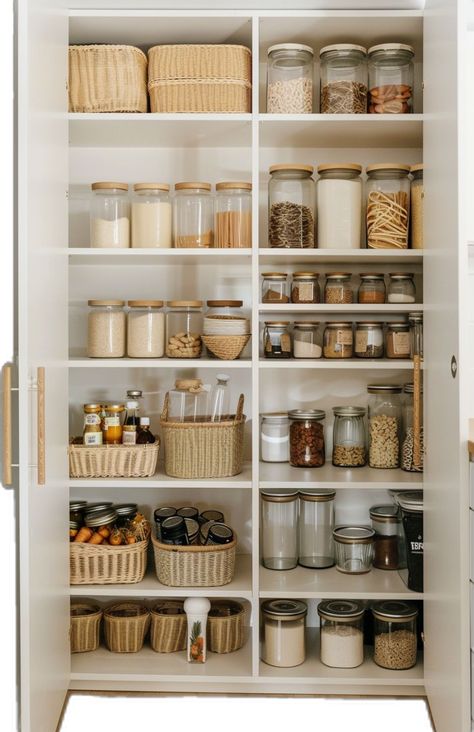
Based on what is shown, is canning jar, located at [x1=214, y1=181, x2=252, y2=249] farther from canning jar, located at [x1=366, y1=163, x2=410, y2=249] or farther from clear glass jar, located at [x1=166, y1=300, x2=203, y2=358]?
canning jar, located at [x1=366, y1=163, x2=410, y2=249]

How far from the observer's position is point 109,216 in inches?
109

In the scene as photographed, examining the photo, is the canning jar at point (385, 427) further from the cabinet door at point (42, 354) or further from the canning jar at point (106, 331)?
the cabinet door at point (42, 354)

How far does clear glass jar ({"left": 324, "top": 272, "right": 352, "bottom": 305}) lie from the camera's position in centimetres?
282

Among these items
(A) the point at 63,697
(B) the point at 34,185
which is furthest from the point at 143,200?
(A) the point at 63,697

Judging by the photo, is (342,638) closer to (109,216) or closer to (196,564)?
(196,564)

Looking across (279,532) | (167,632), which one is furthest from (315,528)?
(167,632)

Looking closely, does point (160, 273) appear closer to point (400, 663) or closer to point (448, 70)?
point (448, 70)

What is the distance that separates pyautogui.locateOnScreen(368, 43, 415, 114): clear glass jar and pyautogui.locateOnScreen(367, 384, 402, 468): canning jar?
0.95 meters

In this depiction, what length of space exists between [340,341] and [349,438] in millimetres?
347

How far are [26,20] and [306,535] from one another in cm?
187

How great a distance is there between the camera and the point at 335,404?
307 cm

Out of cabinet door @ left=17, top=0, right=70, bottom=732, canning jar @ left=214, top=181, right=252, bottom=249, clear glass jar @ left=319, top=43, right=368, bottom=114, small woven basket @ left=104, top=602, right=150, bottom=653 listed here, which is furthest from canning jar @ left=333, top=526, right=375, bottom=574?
clear glass jar @ left=319, top=43, right=368, bottom=114

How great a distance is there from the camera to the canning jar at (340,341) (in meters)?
2.82

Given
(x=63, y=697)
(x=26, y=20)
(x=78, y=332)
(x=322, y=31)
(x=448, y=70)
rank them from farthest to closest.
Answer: (x=78, y=332) → (x=322, y=31) → (x=63, y=697) → (x=448, y=70) → (x=26, y=20)
